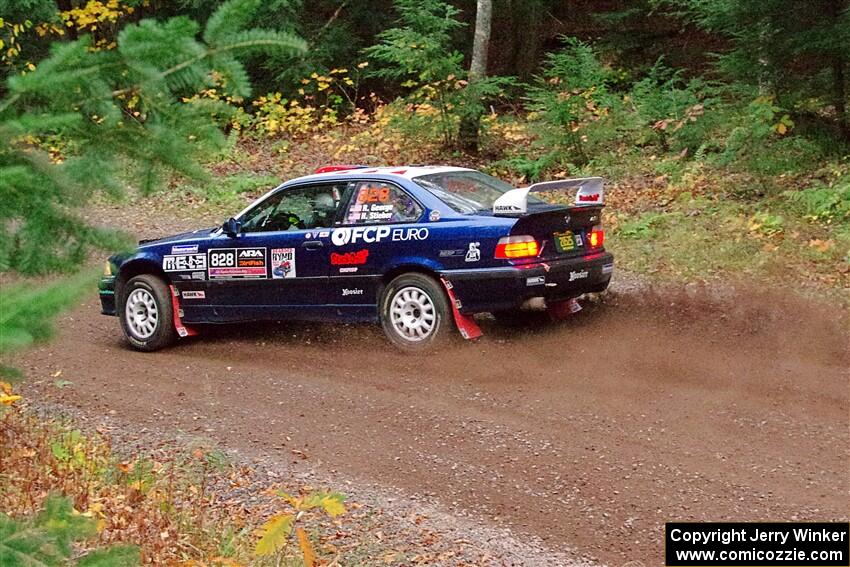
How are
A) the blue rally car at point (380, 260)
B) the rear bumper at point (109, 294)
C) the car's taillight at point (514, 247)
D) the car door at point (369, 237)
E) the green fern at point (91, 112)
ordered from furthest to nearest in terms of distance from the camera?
the rear bumper at point (109, 294)
the car door at point (369, 237)
the blue rally car at point (380, 260)
the car's taillight at point (514, 247)
the green fern at point (91, 112)

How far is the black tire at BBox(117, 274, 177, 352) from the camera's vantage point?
10180mm

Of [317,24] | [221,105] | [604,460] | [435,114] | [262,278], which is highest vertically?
[317,24]

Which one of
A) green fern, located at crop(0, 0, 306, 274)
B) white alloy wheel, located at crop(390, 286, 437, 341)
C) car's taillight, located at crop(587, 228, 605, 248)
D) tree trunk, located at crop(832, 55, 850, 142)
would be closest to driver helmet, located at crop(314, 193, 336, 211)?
white alloy wheel, located at crop(390, 286, 437, 341)

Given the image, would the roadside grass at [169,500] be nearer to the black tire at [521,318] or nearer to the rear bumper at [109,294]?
the rear bumper at [109,294]

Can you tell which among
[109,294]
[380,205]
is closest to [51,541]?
[380,205]

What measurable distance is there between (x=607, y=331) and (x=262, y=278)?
11.7 feet

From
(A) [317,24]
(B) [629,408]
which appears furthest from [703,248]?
(A) [317,24]

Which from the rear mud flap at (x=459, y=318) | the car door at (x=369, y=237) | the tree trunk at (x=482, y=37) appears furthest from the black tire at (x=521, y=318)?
the tree trunk at (x=482, y=37)

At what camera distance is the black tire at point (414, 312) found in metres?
8.87

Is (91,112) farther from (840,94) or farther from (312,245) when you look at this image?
(840,94)

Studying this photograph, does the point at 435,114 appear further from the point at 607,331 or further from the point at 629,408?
the point at 629,408

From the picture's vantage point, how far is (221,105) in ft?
10.2

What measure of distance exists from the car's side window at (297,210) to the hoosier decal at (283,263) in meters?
0.24

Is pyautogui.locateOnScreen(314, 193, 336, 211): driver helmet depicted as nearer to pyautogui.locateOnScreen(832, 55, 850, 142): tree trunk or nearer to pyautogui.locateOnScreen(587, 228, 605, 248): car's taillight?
pyautogui.locateOnScreen(587, 228, 605, 248): car's taillight
